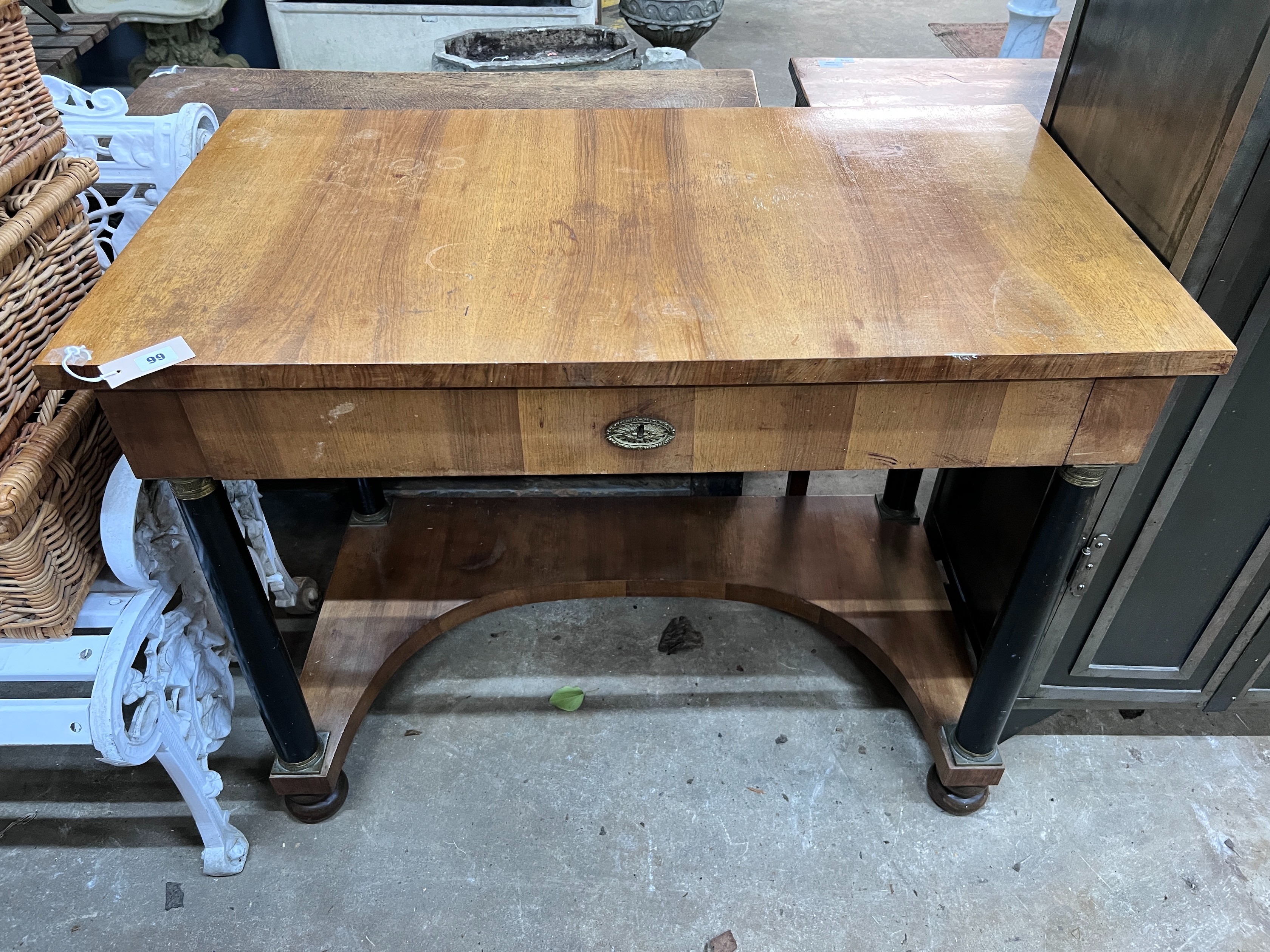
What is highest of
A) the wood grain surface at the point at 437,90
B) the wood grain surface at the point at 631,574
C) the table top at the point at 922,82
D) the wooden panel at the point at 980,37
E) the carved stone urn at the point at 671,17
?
the table top at the point at 922,82

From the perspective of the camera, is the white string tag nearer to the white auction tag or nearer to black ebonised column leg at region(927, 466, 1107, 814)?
the white auction tag

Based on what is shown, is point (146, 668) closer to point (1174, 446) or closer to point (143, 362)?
point (143, 362)

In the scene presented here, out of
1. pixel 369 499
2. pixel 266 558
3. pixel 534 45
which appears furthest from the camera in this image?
pixel 534 45

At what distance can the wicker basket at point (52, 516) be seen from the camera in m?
0.89

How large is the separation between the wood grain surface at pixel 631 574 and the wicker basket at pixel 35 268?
0.60 metres

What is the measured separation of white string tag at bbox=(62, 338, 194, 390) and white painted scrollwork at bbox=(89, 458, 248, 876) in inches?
9.6

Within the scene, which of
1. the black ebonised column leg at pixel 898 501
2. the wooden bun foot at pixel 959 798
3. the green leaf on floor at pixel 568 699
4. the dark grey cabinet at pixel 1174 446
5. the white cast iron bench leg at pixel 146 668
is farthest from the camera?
the black ebonised column leg at pixel 898 501

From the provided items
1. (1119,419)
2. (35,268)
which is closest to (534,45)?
(35,268)

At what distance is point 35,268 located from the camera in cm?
97

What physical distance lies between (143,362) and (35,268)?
38cm

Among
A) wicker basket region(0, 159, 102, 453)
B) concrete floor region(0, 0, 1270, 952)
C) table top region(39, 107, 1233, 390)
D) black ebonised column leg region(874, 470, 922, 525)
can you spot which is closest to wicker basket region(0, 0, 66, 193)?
wicker basket region(0, 159, 102, 453)

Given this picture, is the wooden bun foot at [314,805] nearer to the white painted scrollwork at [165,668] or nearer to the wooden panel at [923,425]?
the white painted scrollwork at [165,668]

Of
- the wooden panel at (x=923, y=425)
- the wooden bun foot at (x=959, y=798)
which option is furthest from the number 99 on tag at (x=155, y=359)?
the wooden bun foot at (x=959, y=798)

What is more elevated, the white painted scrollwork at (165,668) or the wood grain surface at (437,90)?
the wood grain surface at (437,90)
